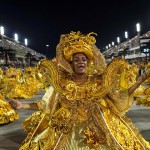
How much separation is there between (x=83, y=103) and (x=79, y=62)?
0.47m

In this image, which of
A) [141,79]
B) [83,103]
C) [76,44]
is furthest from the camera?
[76,44]

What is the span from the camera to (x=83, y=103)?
387 cm

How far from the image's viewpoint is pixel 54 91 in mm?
4008

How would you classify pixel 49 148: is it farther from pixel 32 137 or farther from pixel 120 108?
pixel 120 108

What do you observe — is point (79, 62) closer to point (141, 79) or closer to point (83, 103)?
point (83, 103)

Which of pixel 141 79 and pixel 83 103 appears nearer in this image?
pixel 141 79

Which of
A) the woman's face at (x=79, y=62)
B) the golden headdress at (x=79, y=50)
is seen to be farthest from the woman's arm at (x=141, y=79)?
the woman's face at (x=79, y=62)

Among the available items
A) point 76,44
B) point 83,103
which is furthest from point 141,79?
point 76,44

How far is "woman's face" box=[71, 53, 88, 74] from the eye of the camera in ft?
12.8

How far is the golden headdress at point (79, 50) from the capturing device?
156 inches

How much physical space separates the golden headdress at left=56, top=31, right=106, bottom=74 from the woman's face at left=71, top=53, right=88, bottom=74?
47mm

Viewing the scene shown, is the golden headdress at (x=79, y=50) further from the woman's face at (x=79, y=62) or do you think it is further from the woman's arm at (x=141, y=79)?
the woman's arm at (x=141, y=79)

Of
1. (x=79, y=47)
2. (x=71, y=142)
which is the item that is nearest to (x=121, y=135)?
(x=71, y=142)

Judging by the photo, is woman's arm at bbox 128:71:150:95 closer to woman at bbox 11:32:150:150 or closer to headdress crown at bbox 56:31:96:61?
woman at bbox 11:32:150:150
